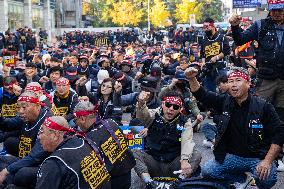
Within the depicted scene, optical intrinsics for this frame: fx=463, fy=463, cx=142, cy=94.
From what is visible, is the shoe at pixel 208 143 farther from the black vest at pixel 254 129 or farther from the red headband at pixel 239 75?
the red headband at pixel 239 75

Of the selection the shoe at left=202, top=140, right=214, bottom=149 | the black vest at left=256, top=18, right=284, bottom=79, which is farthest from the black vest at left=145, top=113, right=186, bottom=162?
the shoe at left=202, top=140, right=214, bottom=149

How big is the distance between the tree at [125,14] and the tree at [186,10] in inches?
308

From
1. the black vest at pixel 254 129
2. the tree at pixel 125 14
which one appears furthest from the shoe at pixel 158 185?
the tree at pixel 125 14

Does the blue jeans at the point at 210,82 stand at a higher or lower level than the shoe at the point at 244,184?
higher

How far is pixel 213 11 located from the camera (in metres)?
71.9

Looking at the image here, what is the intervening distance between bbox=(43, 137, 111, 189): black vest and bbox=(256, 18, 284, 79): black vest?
2284 mm

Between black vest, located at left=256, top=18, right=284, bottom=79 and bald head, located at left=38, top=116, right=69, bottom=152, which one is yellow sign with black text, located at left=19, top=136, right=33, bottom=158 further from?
black vest, located at left=256, top=18, right=284, bottom=79

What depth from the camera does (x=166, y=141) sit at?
18.1 feet

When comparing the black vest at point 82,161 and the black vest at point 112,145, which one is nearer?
the black vest at point 82,161

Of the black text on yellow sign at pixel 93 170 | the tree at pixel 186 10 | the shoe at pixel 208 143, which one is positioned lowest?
the shoe at pixel 208 143

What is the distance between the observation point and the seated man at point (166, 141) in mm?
5387

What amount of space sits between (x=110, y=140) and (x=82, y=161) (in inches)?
34.2

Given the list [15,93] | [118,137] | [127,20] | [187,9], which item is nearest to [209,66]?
[15,93]

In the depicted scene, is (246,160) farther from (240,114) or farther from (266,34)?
(266,34)
